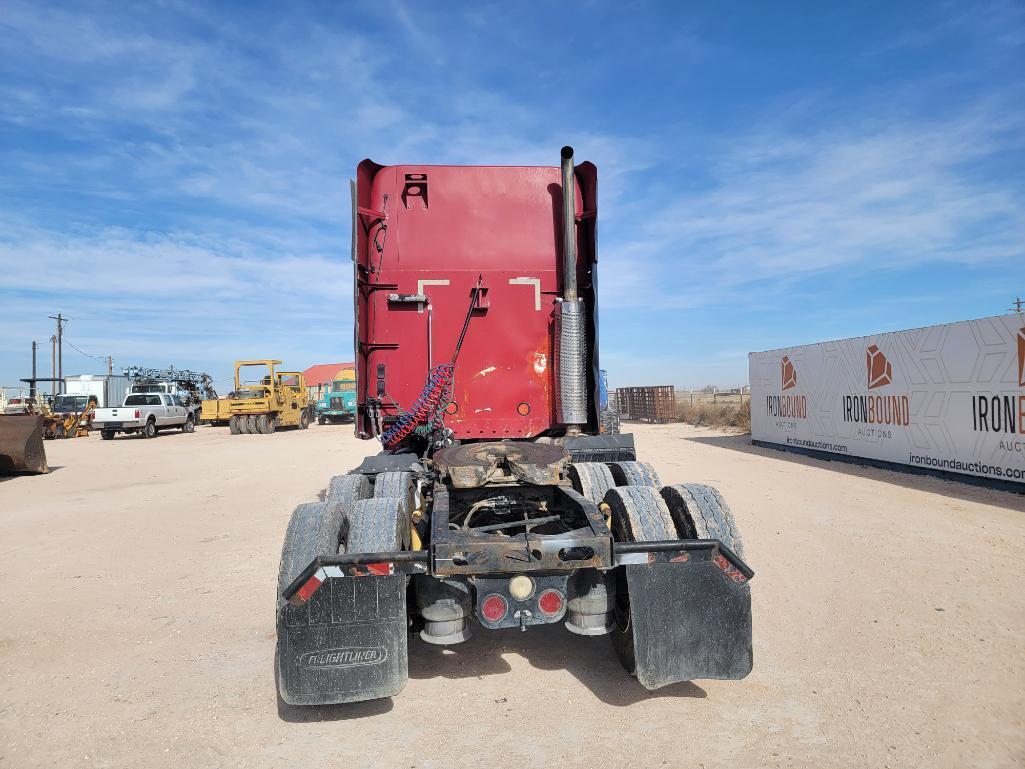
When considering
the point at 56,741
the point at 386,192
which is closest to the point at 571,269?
the point at 386,192

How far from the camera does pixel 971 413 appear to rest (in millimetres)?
11062

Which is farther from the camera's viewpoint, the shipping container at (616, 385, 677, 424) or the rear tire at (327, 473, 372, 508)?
the shipping container at (616, 385, 677, 424)

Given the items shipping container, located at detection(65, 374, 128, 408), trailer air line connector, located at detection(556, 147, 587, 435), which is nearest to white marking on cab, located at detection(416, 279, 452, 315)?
trailer air line connector, located at detection(556, 147, 587, 435)

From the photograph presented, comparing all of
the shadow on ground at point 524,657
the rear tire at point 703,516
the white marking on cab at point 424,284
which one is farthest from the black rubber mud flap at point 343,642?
the white marking on cab at point 424,284

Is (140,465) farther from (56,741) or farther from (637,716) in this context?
(637,716)

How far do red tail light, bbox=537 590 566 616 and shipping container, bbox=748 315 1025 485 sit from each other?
9.99 m

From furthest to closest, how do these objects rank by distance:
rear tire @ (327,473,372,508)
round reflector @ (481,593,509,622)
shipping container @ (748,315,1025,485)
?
shipping container @ (748,315,1025,485) → rear tire @ (327,473,372,508) → round reflector @ (481,593,509,622)

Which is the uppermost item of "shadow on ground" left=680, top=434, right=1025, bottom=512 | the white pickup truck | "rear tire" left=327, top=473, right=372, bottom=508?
the white pickup truck

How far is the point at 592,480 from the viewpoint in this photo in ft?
15.8

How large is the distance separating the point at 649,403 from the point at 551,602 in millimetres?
33596

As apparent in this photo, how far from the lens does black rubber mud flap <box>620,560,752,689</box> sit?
3334 mm

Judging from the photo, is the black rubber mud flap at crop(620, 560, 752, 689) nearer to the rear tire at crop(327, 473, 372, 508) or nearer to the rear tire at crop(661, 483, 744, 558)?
the rear tire at crop(661, 483, 744, 558)

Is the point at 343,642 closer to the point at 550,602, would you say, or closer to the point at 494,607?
the point at 494,607

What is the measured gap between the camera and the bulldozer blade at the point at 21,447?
14.1 m
